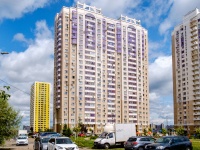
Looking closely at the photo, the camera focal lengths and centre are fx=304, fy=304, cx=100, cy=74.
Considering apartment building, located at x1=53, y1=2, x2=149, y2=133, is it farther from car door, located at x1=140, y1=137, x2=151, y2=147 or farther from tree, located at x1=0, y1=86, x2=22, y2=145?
car door, located at x1=140, y1=137, x2=151, y2=147

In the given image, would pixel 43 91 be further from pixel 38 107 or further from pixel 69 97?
pixel 69 97

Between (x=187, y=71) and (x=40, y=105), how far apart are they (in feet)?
254

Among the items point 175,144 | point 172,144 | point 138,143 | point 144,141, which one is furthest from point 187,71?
point 172,144

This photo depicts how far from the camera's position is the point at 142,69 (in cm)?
13125

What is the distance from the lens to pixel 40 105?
158 metres

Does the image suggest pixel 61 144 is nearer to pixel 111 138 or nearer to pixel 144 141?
pixel 144 141

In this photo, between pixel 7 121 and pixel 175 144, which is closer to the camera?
pixel 175 144

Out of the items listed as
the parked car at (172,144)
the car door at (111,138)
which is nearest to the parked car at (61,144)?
the parked car at (172,144)

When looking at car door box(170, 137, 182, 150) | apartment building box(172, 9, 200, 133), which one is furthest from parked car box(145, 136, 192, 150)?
apartment building box(172, 9, 200, 133)

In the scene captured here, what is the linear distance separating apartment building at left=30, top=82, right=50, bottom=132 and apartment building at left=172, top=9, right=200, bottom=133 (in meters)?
65.8

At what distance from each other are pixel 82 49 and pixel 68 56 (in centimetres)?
639

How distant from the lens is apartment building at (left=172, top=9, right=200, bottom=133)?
11386cm

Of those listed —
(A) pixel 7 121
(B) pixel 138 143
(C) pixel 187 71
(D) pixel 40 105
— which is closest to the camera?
(B) pixel 138 143

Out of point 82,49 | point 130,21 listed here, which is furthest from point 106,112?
point 130,21
